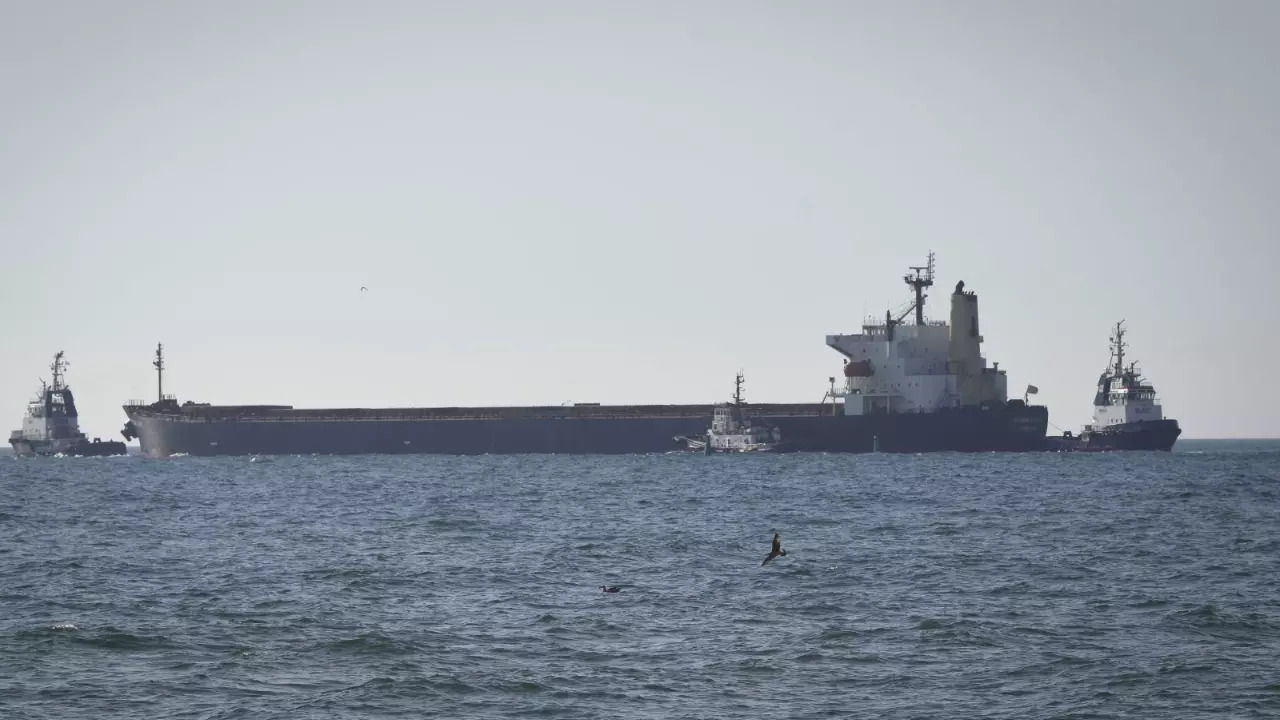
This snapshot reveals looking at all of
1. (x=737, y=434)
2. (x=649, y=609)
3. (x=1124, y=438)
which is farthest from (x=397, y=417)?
(x=649, y=609)

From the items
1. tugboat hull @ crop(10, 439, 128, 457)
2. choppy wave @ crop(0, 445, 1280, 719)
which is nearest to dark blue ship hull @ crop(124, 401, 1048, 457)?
tugboat hull @ crop(10, 439, 128, 457)

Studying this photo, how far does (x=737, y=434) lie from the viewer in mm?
129625

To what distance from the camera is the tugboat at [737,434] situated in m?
129

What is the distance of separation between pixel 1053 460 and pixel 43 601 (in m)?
95.3

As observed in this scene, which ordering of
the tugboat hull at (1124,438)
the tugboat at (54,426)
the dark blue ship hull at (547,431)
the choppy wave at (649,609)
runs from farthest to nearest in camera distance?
the tugboat at (54,426) → the tugboat hull at (1124,438) → the dark blue ship hull at (547,431) → the choppy wave at (649,609)

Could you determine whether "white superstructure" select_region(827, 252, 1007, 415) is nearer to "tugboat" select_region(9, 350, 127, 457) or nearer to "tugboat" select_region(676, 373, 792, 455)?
"tugboat" select_region(676, 373, 792, 455)

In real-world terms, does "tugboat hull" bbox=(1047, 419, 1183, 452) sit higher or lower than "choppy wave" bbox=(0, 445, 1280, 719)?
higher

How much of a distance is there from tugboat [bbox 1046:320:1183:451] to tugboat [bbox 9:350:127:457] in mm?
110668

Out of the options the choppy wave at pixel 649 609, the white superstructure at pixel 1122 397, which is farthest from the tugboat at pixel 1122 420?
the choppy wave at pixel 649 609

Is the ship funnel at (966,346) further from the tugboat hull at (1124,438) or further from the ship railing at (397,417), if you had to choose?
the ship railing at (397,417)

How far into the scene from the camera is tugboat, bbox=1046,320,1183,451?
421 ft

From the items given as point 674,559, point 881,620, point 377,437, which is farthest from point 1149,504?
point 377,437

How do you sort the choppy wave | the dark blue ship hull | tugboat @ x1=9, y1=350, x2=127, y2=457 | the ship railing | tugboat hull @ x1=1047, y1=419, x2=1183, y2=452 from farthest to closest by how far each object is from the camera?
tugboat @ x1=9, y1=350, x2=127, y2=457, the ship railing, tugboat hull @ x1=1047, y1=419, x2=1183, y2=452, the dark blue ship hull, the choppy wave

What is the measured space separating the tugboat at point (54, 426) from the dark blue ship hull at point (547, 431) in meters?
15.7
